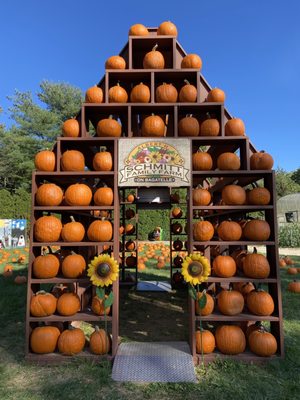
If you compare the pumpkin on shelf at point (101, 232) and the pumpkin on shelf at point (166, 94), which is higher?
the pumpkin on shelf at point (166, 94)

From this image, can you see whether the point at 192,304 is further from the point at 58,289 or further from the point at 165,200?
the point at 165,200

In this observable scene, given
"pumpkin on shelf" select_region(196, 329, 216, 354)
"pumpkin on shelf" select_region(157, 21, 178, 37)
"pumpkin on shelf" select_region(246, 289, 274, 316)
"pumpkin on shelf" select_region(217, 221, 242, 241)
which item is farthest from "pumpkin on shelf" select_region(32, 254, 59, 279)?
"pumpkin on shelf" select_region(157, 21, 178, 37)

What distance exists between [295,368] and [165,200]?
4.71 metres

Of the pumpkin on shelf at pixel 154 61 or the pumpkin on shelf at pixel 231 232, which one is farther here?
the pumpkin on shelf at pixel 154 61

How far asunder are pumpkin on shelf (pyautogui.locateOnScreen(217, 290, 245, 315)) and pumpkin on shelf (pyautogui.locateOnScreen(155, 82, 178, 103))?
3.01 m

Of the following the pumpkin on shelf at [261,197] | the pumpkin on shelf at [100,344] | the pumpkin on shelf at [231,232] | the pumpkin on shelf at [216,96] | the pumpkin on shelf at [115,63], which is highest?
the pumpkin on shelf at [115,63]

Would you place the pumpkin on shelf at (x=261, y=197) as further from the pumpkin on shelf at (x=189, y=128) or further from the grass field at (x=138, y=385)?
the grass field at (x=138, y=385)

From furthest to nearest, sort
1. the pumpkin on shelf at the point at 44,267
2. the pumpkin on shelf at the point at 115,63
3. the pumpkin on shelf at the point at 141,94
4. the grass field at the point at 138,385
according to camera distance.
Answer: the pumpkin on shelf at the point at 115,63, the pumpkin on shelf at the point at 141,94, the pumpkin on shelf at the point at 44,267, the grass field at the point at 138,385

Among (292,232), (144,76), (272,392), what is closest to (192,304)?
(272,392)

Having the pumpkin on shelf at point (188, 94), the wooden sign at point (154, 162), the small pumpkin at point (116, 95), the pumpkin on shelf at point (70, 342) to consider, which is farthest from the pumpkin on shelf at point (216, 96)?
the pumpkin on shelf at point (70, 342)

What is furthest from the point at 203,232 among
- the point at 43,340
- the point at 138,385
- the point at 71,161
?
the point at 43,340

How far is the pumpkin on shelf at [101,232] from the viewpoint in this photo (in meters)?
4.01

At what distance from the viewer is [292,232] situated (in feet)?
63.3

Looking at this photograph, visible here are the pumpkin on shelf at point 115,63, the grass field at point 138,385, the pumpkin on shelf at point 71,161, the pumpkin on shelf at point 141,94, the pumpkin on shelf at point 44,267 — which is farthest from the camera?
the pumpkin on shelf at point 115,63
